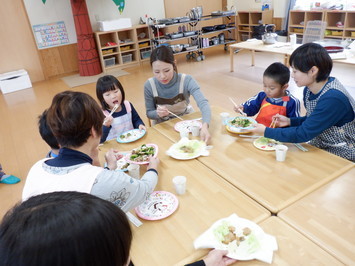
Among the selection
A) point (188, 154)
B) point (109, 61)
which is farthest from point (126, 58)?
point (188, 154)

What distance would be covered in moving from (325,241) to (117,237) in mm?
808

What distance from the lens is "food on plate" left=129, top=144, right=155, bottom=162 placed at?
5.18 ft

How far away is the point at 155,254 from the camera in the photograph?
98 centimetres

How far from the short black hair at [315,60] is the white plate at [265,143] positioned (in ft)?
1.42

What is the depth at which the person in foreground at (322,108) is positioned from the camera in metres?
1.46

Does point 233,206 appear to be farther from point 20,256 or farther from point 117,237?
point 20,256

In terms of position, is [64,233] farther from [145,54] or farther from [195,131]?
[145,54]

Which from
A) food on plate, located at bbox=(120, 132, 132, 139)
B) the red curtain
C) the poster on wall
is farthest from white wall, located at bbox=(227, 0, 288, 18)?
food on plate, located at bbox=(120, 132, 132, 139)

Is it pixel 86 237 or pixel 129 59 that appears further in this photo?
pixel 129 59

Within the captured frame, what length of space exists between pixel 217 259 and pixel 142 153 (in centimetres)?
85

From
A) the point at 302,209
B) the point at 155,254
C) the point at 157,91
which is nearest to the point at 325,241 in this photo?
the point at 302,209

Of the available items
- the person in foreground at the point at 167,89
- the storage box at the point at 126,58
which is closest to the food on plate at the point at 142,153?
the person in foreground at the point at 167,89

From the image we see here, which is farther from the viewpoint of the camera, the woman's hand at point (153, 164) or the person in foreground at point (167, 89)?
the person in foreground at point (167, 89)

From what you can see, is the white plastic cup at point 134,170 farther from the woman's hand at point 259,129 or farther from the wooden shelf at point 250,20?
the wooden shelf at point 250,20
